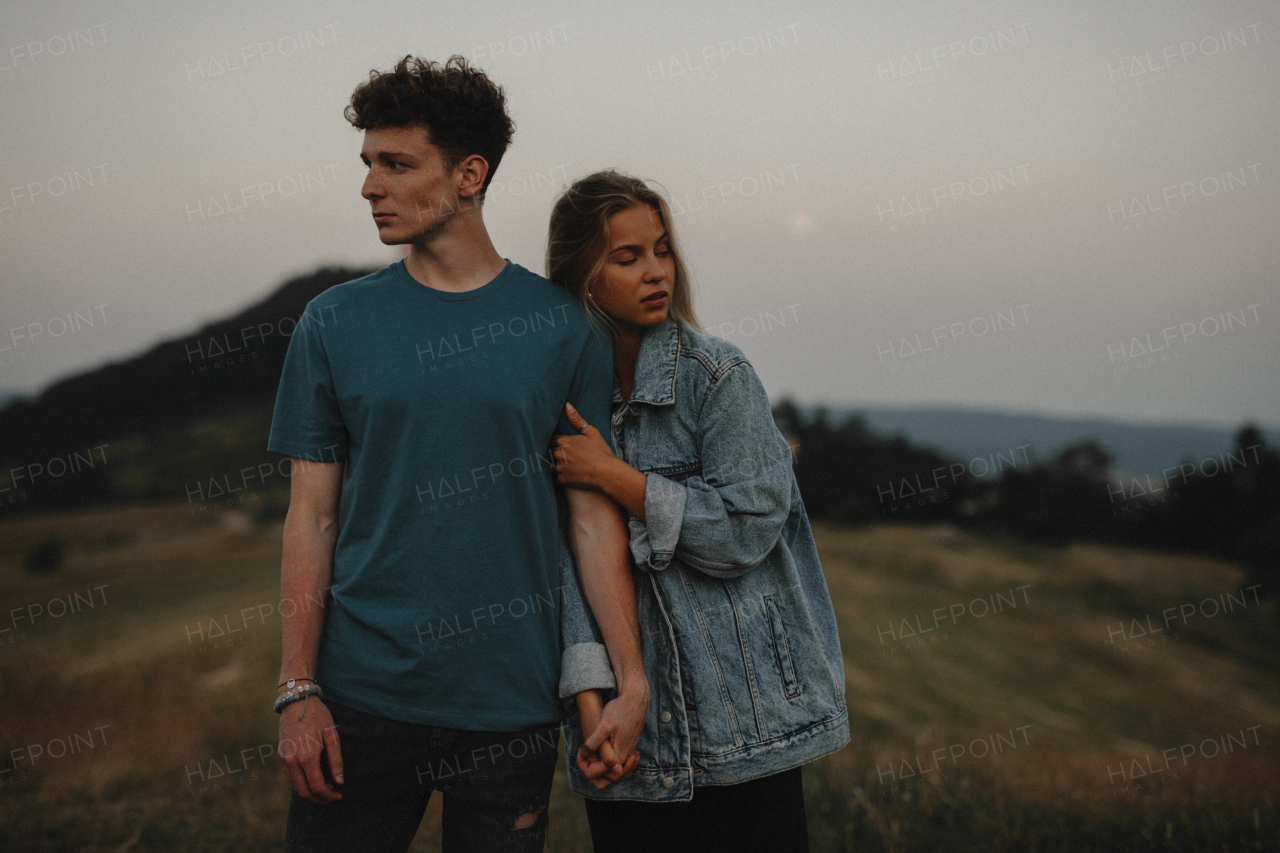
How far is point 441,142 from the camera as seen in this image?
1960 millimetres

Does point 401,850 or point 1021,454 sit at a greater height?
point 401,850

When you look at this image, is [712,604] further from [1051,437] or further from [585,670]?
[1051,437]

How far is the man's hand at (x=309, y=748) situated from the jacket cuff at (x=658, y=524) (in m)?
0.78

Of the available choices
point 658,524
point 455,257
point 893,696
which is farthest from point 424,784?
point 893,696

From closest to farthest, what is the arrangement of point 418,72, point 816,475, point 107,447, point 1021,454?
point 418,72 < point 107,447 < point 1021,454 < point 816,475

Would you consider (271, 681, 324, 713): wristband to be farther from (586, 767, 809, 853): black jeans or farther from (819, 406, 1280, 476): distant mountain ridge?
(819, 406, 1280, 476): distant mountain ridge

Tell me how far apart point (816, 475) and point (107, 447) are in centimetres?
674

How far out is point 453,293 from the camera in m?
1.98

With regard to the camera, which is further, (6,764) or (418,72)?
(6,764)

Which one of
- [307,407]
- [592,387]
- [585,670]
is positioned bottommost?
[585,670]

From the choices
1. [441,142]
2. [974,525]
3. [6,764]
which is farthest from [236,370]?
[974,525]

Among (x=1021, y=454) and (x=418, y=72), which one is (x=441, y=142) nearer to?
(x=418, y=72)

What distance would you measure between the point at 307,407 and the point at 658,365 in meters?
0.84

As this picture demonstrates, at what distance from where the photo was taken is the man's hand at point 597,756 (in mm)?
1817
